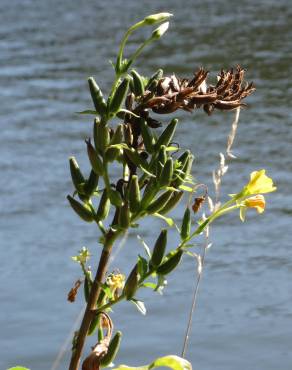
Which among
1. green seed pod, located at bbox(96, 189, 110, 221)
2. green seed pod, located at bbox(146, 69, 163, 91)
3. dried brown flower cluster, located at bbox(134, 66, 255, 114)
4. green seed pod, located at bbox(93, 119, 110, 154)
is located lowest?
green seed pod, located at bbox(96, 189, 110, 221)

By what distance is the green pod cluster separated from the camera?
1100 millimetres

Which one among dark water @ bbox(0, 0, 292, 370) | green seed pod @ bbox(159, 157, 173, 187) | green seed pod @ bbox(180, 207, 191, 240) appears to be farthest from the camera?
dark water @ bbox(0, 0, 292, 370)

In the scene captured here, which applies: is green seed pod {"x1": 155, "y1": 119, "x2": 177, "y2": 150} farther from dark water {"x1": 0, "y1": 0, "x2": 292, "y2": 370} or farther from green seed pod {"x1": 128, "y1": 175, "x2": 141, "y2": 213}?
dark water {"x1": 0, "y1": 0, "x2": 292, "y2": 370}

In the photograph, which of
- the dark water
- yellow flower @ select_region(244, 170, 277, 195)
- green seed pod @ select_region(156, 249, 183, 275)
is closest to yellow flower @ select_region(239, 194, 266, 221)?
yellow flower @ select_region(244, 170, 277, 195)

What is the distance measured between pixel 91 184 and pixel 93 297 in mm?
123

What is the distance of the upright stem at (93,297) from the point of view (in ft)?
3.63

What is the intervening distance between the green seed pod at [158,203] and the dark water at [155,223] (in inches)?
99.8

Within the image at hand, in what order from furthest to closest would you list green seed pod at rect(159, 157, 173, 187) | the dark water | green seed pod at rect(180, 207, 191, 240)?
the dark water
green seed pod at rect(180, 207, 191, 240)
green seed pod at rect(159, 157, 173, 187)

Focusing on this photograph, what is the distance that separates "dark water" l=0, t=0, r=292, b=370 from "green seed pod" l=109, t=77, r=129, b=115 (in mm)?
2588

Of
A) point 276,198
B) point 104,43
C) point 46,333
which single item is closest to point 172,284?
point 46,333

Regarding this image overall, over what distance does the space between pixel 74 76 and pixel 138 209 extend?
7171 mm

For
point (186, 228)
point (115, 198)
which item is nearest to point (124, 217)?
point (115, 198)

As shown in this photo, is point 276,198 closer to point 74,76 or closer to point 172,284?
point 172,284

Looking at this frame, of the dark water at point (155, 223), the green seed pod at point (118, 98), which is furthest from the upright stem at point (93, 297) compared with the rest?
the dark water at point (155, 223)
